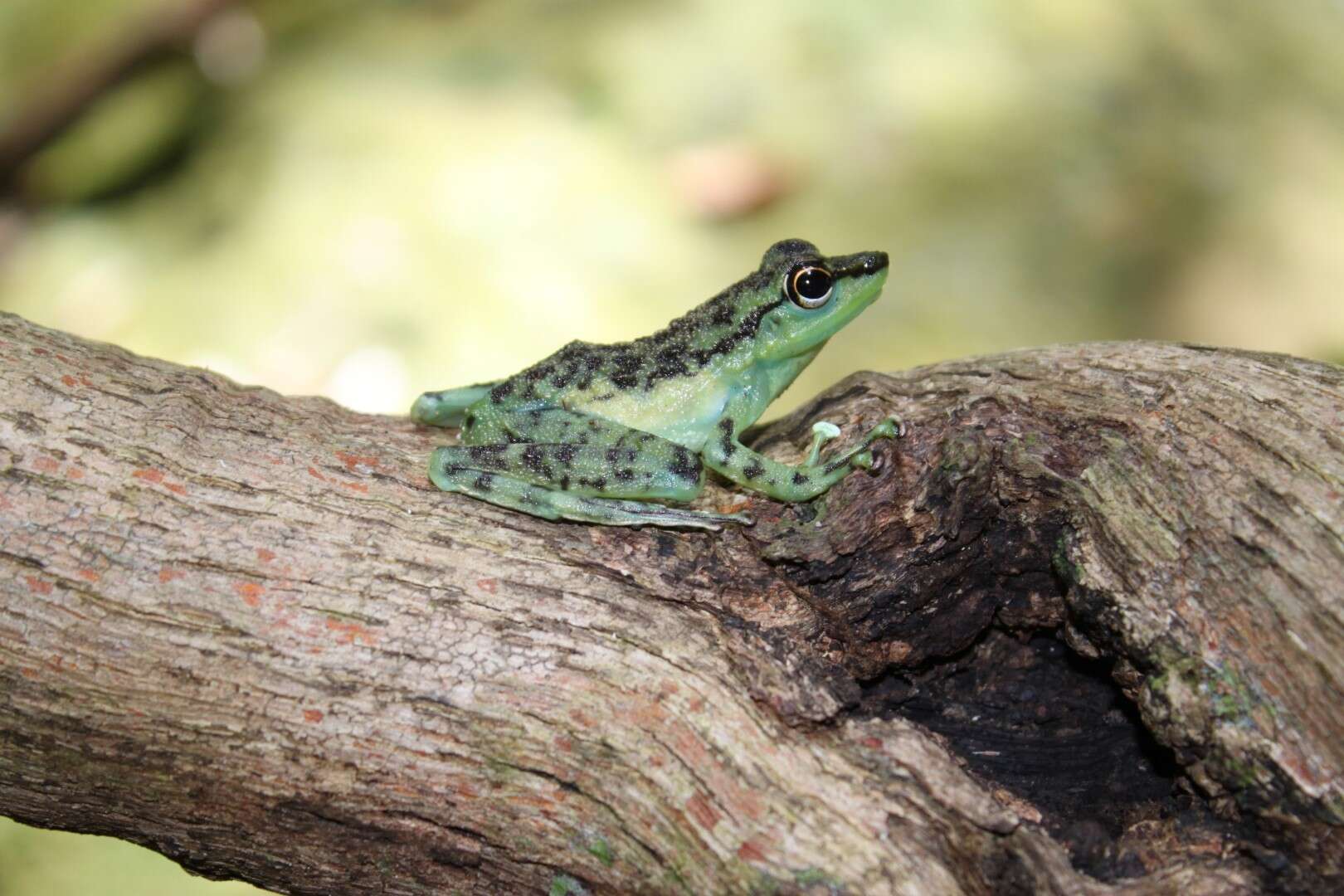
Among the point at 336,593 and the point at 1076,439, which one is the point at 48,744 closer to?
the point at 336,593

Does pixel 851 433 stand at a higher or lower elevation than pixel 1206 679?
higher

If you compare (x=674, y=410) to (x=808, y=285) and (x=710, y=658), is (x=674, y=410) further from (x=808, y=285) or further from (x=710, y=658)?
(x=710, y=658)

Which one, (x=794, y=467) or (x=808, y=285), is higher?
(x=808, y=285)

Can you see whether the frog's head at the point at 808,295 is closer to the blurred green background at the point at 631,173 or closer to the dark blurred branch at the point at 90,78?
the blurred green background at the point at 631,173

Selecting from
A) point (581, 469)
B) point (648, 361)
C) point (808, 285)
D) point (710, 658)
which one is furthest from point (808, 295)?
point (710, 658)

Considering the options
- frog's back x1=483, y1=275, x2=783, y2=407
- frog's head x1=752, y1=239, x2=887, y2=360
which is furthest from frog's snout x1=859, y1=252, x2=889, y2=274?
frog's back x1=483, y1=275, x2=783, y2=407

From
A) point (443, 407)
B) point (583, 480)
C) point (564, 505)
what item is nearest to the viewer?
point (564, 505)

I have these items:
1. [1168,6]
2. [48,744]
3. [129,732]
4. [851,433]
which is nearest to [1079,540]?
[851,433]
